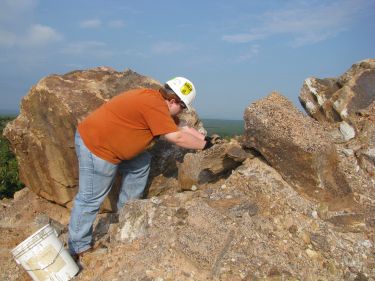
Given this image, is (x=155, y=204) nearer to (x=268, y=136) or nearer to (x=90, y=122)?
(x=90, y=122)

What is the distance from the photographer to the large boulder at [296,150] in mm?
5070

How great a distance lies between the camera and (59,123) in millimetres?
Answer: 6457

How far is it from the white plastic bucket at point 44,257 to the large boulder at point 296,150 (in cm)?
271

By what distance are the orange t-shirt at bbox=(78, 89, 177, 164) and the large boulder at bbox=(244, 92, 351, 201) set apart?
53.2 inches

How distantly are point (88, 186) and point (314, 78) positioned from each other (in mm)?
4952

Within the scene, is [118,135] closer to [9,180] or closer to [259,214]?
[259,214]

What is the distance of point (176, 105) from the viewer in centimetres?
484

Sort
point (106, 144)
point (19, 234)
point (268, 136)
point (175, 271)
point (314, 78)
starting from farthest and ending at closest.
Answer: point (314, 78) → point (19, 234) → point (268, 136) → point (106, 144) → point (175, 271)

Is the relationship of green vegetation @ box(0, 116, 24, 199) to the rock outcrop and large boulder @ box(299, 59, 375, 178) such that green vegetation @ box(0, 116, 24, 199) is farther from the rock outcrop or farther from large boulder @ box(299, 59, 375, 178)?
large boulder @ box(299, 59, 375, 178)

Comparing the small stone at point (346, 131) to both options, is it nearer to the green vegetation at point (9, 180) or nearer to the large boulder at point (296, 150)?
the large boulder at point (296, 150)

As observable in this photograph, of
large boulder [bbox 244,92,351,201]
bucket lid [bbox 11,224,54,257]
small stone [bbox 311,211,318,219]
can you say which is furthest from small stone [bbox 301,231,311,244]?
bucket lid [bbox 11,224,54,257]

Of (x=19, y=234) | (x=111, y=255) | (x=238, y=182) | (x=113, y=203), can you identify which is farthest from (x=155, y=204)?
(x=19, y=234)

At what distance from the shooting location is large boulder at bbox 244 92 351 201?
200 inches

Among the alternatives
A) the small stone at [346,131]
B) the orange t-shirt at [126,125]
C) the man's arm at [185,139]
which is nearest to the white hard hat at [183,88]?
the orange t-shirt at [126,125]
